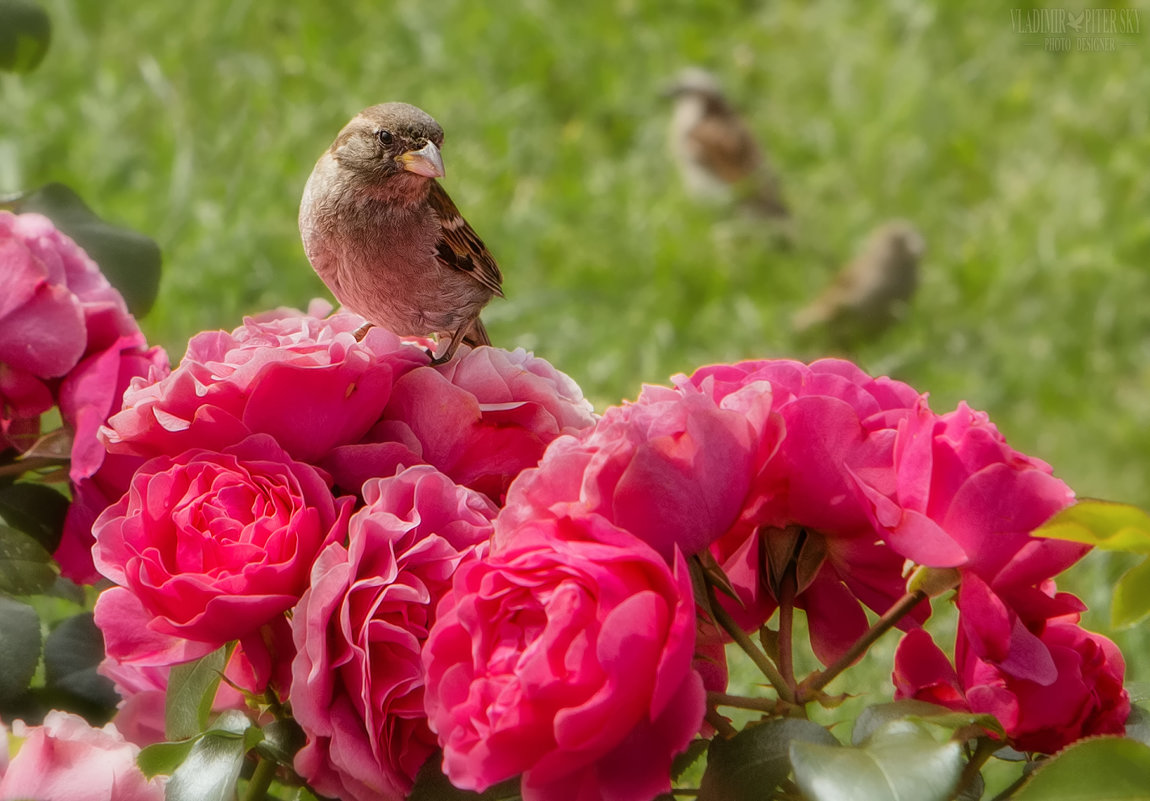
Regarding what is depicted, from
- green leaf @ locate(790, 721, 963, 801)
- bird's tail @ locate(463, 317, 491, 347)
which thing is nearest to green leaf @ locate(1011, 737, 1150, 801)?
green leaf @ locate(790, 721, 963, 801)

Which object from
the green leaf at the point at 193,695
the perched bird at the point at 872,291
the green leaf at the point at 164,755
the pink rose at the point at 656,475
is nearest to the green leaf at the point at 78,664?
the green leaf at the point at 193,695

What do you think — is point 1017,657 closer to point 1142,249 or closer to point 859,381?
point 859,381

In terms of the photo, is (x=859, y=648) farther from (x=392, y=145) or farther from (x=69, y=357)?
(x=392, y=145)

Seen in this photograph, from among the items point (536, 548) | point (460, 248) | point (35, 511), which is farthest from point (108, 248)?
point (536, 548)

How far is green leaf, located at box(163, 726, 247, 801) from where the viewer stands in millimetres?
960

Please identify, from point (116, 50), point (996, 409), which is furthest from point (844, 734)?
point (116, 50)

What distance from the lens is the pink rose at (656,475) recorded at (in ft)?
2.98

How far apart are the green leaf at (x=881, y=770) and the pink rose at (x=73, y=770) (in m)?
0.45

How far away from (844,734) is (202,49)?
11.8 feet

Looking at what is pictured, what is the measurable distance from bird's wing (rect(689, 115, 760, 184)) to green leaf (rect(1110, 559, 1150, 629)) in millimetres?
4815

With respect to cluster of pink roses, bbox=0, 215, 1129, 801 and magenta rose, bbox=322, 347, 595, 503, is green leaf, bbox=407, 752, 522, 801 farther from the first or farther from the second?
magenta rose, bbox=322, 347, 595, 503

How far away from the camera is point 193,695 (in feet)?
3.57

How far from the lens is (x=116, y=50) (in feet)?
16.2

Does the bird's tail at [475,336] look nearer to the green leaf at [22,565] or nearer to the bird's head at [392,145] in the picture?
the bird's head at [392,145]
